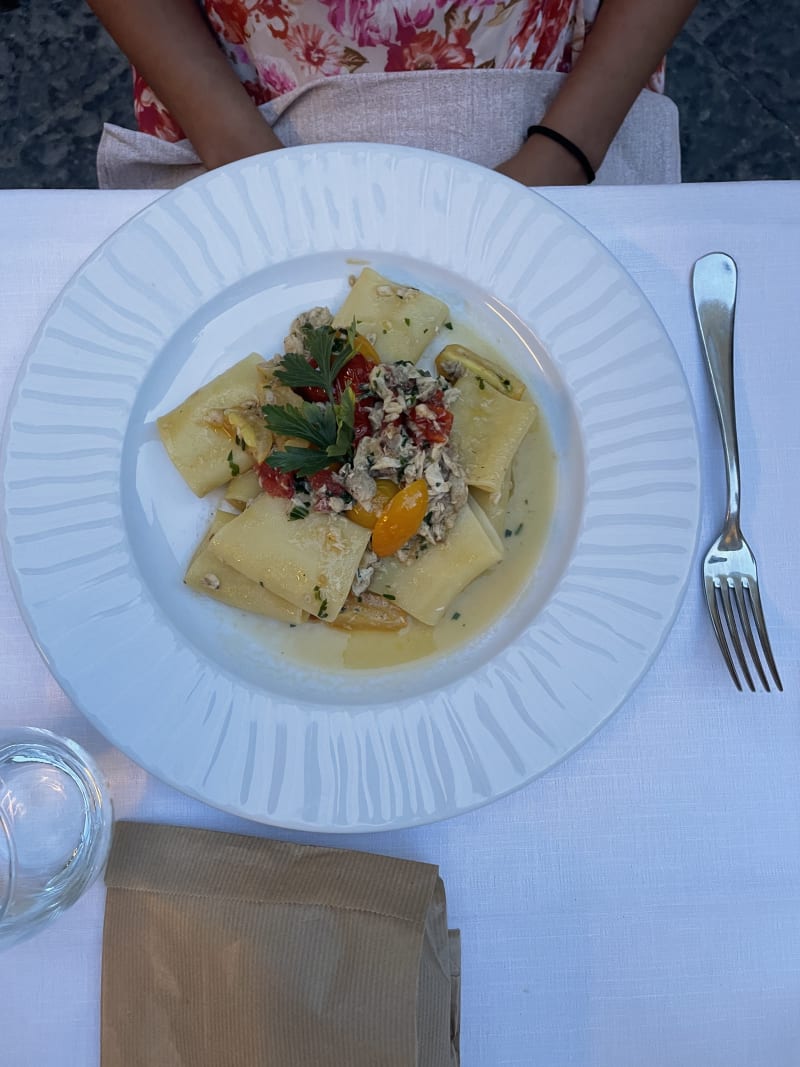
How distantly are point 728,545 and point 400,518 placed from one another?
640 millimetres

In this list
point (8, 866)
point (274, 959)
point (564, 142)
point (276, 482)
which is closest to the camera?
point (274, 959)

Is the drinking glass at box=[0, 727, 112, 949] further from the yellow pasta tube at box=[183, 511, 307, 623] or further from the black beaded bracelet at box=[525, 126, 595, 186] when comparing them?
the black beaded bracelet at box=[525, 126, 595, 186]

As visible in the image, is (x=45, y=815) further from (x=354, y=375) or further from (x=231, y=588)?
(x=354, y=375)

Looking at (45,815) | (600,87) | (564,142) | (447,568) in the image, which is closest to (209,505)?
(447,568)

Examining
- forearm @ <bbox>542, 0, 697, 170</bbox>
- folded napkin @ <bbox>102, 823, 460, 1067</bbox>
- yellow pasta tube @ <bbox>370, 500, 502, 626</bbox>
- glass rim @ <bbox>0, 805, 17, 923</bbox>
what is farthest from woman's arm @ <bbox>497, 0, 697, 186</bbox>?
glass rim @ <bbox>0, 805, 17, 923</bbox>

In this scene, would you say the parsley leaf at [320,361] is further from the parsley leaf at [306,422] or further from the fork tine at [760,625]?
the fork tine at [760,625]

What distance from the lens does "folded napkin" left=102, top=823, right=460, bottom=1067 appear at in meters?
1.36

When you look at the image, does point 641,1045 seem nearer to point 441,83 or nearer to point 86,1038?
point 86,1038

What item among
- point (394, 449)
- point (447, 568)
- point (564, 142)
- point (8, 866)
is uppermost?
point (564, 142)

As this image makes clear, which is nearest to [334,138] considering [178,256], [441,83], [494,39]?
[441,83]

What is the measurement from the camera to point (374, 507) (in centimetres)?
163

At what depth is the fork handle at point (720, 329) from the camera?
157 centimetres

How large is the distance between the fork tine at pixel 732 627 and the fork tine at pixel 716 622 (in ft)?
0.05

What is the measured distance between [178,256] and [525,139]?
93 centimetres
